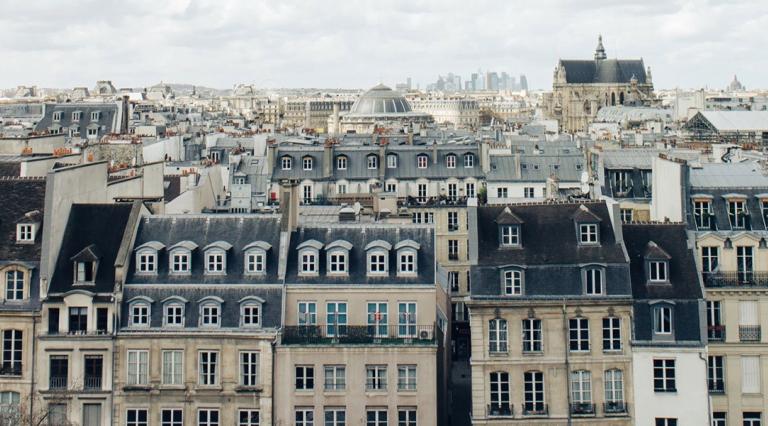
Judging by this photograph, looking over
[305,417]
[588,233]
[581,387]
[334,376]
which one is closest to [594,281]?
[588,233]

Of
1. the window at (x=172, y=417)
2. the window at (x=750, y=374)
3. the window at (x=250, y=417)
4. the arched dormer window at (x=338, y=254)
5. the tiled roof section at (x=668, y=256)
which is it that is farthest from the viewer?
the window at (x=750, y=374)

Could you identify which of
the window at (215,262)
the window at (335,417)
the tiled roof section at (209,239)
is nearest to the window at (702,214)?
the window at (335,417)

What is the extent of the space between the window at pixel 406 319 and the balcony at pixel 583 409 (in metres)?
6.16

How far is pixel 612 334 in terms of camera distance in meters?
42.6

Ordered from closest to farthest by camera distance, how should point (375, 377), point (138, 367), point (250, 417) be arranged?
point (250, 417)
point (375, 377)
point (138, 367)

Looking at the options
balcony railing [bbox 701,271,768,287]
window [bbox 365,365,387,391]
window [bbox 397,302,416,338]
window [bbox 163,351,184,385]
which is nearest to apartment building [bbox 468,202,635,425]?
window [bbox 397,302,416,338]

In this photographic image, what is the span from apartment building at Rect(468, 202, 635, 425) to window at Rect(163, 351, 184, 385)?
10218 millimetres

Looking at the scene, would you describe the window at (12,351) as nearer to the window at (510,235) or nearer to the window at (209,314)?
the window at (209,314)

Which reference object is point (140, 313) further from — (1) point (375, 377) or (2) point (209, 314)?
(1) point (375, 377)

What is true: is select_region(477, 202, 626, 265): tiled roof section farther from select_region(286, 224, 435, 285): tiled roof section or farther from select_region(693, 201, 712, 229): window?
select_region(693, 201, 712, 229): window

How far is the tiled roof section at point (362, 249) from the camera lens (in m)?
43.4

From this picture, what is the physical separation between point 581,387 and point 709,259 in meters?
7.71

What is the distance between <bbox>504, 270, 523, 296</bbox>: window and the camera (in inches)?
1694

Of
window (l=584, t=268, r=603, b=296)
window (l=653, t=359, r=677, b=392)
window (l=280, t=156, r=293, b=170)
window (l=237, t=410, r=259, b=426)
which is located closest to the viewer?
window (l=237, t=410, r=259, b=426)
